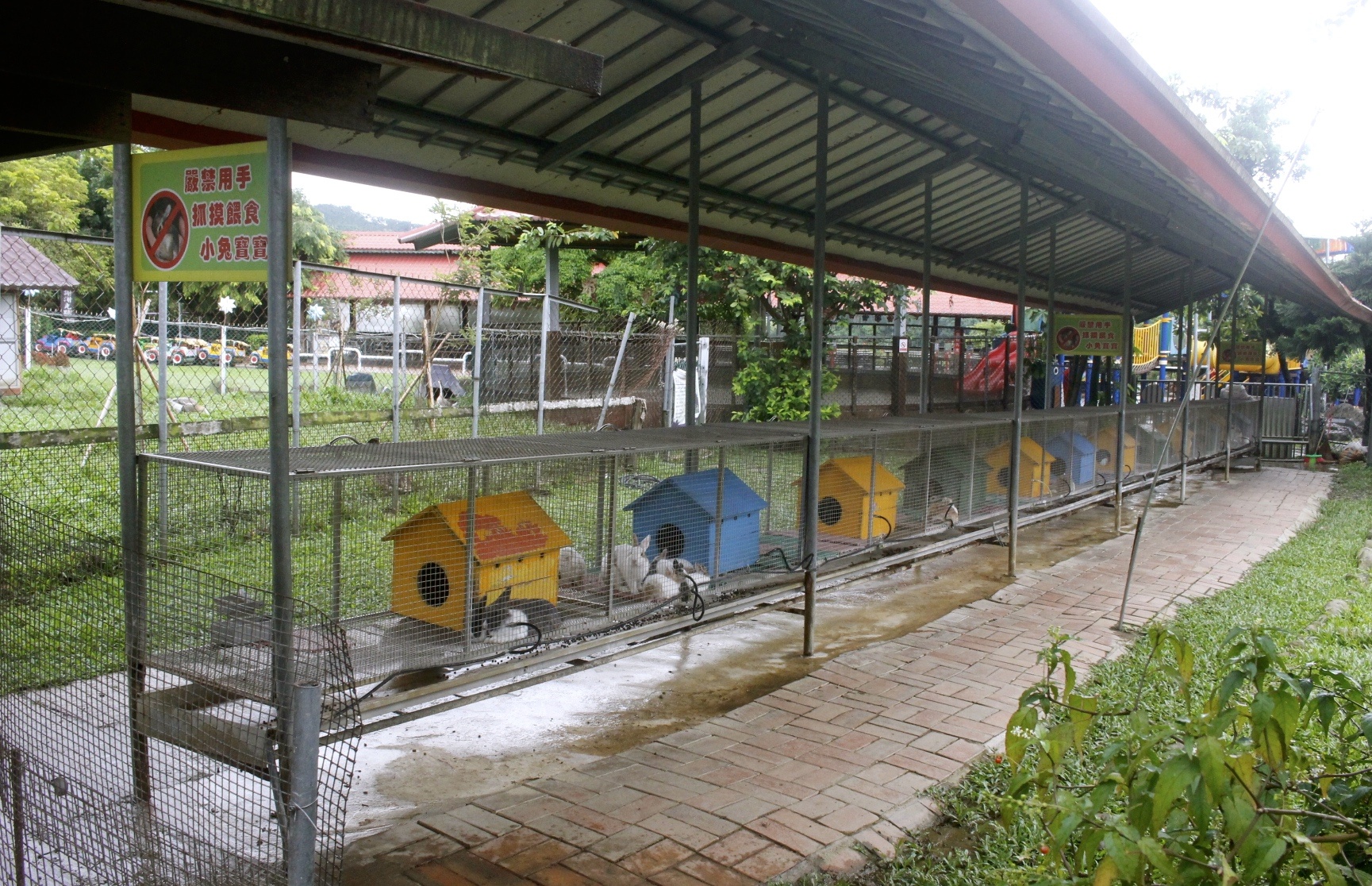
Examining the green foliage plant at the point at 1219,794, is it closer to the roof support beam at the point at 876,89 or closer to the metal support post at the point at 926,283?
the roof support beam at the point at 876,89

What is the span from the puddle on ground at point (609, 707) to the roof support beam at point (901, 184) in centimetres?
336

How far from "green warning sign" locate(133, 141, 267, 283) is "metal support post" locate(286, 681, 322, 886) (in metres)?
1.73

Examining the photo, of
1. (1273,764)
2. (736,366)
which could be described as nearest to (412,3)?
(1273,764)

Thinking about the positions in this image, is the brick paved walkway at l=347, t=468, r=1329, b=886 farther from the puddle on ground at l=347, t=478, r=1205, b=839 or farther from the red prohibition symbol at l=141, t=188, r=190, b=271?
the red prohibition symbol at l=141, t=188, r=190, b=271

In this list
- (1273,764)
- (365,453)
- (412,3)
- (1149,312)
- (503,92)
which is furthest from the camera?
(1149,312)

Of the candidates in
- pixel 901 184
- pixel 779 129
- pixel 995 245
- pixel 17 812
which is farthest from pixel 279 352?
pixel 995 245

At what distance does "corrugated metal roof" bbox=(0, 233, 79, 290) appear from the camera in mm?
6137

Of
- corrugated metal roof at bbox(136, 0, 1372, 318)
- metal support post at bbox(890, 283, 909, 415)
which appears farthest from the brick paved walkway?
metal support post at bbox(890, 283, 909, 415)

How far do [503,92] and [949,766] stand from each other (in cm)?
428

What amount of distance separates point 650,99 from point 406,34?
159 inches

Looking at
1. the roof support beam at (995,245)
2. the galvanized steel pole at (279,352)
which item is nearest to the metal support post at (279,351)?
the galvanized steel pole at (279,352)

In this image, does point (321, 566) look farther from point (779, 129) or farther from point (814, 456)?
point (779, 129)

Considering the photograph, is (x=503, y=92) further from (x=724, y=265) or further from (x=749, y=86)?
(x=724, y=265)

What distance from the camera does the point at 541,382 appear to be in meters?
10.7
